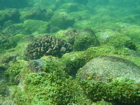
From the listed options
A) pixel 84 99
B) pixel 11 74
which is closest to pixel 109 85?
pixel 84 99

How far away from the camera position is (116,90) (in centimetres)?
269

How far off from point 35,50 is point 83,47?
2.37 m

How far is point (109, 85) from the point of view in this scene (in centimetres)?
277

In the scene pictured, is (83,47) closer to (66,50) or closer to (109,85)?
(66,50)

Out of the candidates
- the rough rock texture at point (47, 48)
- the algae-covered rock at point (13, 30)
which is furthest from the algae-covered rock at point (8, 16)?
the rough rock texture at point (47, 48)

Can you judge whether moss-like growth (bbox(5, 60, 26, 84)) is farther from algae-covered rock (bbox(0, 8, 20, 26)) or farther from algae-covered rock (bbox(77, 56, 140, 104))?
algae-covered rock (bbox(0, 8, 20, 26))

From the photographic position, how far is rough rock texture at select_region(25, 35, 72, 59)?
6527 mm

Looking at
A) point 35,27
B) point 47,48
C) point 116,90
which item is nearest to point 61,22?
point 35,27

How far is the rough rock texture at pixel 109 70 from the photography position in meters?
2.95

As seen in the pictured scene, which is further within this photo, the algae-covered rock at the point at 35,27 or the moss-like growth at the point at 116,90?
the algae-covered rock at the point at 35,27

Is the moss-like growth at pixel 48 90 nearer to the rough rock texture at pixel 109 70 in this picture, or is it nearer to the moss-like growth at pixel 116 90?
the moss-like growth at pixel 116 90

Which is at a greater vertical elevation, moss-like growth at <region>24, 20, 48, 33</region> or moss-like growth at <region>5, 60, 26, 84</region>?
moss-like growth at <region>5, 60, 26, 84</region>

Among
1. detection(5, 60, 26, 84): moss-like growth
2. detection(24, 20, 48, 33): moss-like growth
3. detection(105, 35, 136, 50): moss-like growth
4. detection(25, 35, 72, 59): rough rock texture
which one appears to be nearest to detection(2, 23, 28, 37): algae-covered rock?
detection(24, 20, 48, 33): moss-like growth

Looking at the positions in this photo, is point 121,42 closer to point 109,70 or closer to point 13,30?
point 109,70
